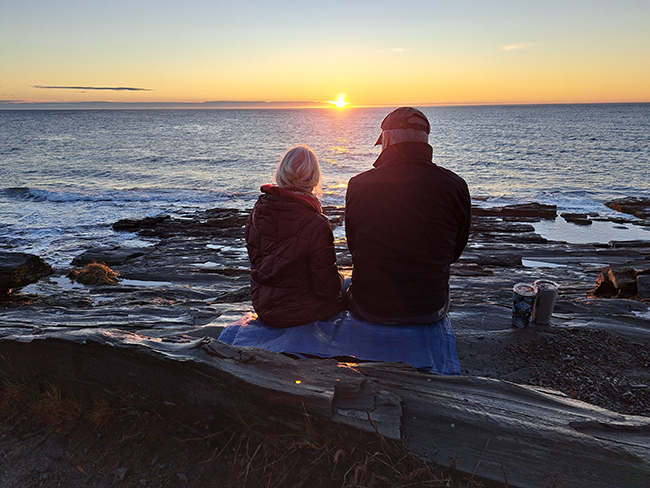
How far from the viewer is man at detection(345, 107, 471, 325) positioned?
3312 mm

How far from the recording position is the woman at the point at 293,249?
3496 mm

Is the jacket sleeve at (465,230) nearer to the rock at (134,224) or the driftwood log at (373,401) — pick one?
the driftwood log at (373,401)

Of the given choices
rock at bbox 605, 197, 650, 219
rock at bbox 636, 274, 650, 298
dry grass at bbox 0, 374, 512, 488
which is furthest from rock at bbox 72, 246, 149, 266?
rock at bbox 605, 197, 650, 219

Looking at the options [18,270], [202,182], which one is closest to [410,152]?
[18,270]

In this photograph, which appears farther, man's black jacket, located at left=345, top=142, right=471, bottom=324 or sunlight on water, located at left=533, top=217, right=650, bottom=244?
sunlight on water, located at left=533, top=217, right=650, bottom=244

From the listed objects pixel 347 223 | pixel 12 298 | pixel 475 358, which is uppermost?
pixel 347 223

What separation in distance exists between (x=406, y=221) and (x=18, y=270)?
7.67 metres

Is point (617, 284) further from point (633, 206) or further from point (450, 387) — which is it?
point (633, 206)

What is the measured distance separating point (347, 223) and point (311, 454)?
1.97 meters

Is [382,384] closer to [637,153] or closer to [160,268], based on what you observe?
[160,268]

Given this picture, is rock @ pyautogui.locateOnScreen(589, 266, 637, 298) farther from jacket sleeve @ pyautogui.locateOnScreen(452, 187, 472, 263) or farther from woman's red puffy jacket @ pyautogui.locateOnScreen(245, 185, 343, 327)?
Result: woman's red puffy jacket @ pyautogui.locateOnScreen(245, 185, 343, 327)

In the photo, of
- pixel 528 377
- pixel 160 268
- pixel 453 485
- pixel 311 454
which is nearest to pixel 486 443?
pixel 453 485

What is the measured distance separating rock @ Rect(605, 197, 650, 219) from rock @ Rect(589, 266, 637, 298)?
14.3m

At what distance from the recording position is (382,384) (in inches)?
108
